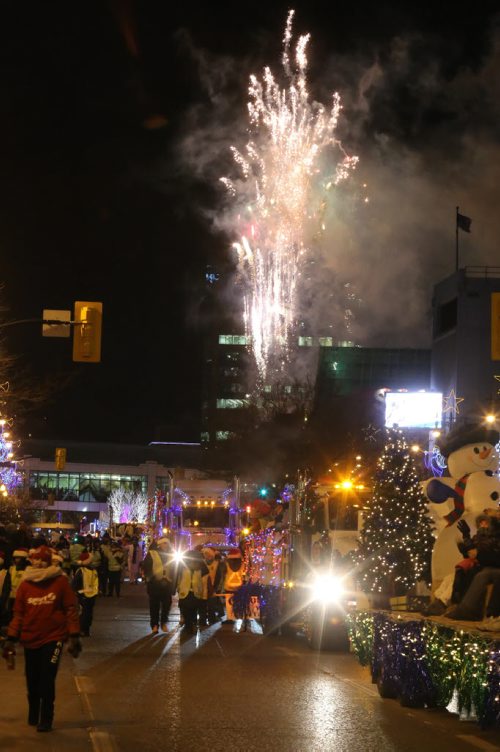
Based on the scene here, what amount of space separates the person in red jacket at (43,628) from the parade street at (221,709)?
0.31m

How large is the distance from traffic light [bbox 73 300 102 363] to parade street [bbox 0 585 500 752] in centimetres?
468

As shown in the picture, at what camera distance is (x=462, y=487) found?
14.9m

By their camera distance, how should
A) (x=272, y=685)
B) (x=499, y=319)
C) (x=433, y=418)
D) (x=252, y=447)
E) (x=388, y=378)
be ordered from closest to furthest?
(x=272, y=685) < (x=499, y=319) < (x=433, y=418) < (x=252, y=447) < (x=388, y=378)

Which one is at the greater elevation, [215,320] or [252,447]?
[215,320]

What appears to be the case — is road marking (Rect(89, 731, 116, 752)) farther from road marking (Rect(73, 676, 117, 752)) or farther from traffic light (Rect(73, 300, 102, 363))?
traffic light (Rect(73, 300, 102, 363))

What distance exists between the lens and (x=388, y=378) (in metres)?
88.3

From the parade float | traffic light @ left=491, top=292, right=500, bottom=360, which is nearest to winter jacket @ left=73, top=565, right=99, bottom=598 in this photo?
the parade float

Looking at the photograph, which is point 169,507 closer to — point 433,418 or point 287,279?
point 287,279

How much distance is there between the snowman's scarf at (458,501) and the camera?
14648 mm

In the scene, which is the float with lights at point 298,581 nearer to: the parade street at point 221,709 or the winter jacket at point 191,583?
the parade street at point 221,709

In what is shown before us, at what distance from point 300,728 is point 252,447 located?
52.1m

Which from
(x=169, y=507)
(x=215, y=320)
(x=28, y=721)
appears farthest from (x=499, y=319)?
(x=215, y=320)

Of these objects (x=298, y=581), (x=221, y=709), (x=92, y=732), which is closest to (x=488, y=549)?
(x=221, y=709)

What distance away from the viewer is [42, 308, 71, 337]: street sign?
19.8m
